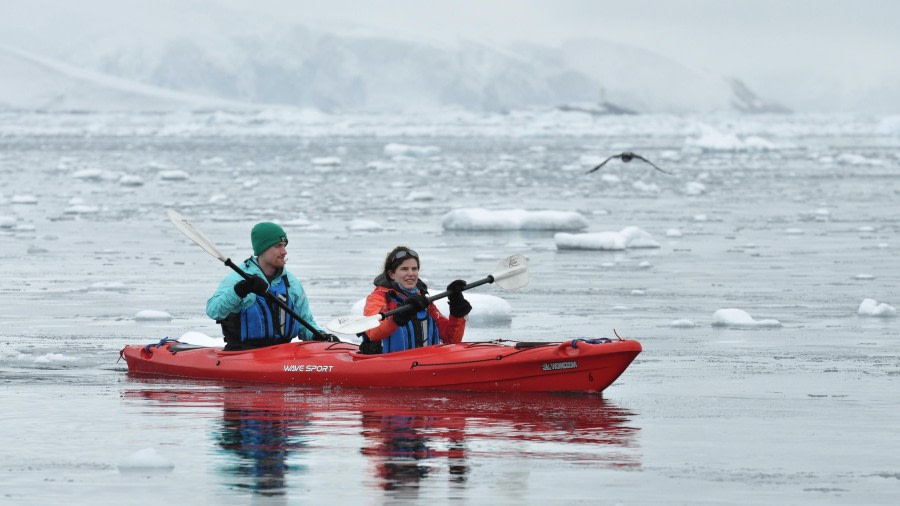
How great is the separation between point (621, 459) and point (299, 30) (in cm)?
7750

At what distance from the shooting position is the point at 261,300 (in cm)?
782

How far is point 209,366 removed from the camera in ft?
26.1

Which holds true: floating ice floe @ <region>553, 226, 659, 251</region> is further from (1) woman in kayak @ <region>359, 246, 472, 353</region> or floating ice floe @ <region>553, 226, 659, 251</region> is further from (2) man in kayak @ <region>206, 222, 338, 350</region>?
(1) woman in kayak @ <region>359, 246, 472, 353</region>

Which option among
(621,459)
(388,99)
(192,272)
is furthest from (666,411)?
(388,99)

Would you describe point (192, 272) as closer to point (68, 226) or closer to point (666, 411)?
point (68, 226)

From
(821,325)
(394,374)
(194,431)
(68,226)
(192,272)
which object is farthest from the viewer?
(68,226)

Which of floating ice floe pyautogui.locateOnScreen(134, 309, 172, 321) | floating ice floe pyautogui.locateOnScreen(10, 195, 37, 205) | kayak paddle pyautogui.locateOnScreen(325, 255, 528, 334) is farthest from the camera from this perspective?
floating ice floe pyautogui.locateOnScreen(10, 195, 37, 205)

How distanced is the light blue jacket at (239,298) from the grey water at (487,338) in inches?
14.2

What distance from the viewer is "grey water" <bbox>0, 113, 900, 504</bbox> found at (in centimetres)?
514

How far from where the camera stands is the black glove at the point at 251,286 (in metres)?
7.36

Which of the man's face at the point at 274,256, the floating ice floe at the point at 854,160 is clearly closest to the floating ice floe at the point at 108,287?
the man's face at the point at 274,256

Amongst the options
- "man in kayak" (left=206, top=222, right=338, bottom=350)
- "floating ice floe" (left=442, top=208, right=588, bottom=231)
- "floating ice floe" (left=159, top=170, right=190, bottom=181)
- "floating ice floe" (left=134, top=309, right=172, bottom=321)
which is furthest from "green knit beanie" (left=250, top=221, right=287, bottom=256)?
"floating ice floe" (left=159, top=170, right=190, bottom=181)

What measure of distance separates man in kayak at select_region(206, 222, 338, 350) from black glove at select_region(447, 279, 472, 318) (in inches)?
30.7

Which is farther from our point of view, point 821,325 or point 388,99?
point 388,99
